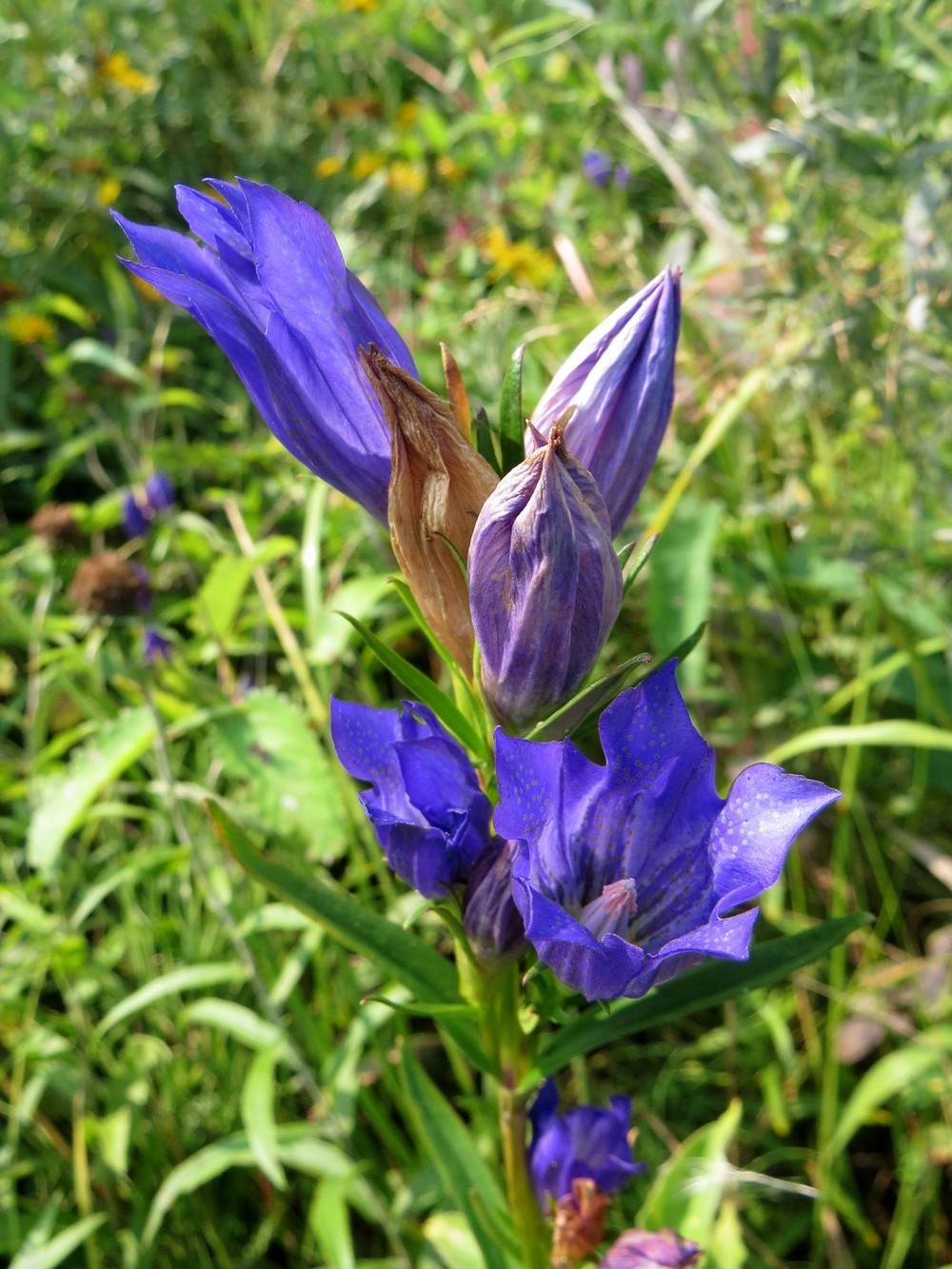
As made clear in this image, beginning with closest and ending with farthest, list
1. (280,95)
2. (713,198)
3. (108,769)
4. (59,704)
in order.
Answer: (108,769) → (713,198) → (59,704) → (280,95)

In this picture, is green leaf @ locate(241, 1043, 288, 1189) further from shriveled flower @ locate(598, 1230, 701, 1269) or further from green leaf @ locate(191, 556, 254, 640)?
green leaf @ locate(191, 556, 254, 640)

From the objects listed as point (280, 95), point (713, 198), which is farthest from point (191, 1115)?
point (280, 95)

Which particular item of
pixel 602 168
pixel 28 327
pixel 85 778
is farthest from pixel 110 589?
pixel 602 168

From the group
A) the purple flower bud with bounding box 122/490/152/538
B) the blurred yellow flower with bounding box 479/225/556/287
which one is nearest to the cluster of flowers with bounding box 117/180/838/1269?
the purple flower bud with bounding box 122/490/152/538

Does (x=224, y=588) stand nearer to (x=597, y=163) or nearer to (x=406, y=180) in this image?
(x=406, y=180)

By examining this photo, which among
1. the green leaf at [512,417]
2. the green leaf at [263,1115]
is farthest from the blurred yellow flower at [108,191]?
the green leaf at [512,417]

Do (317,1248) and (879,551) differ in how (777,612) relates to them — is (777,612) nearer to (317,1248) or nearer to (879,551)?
(879,551)
